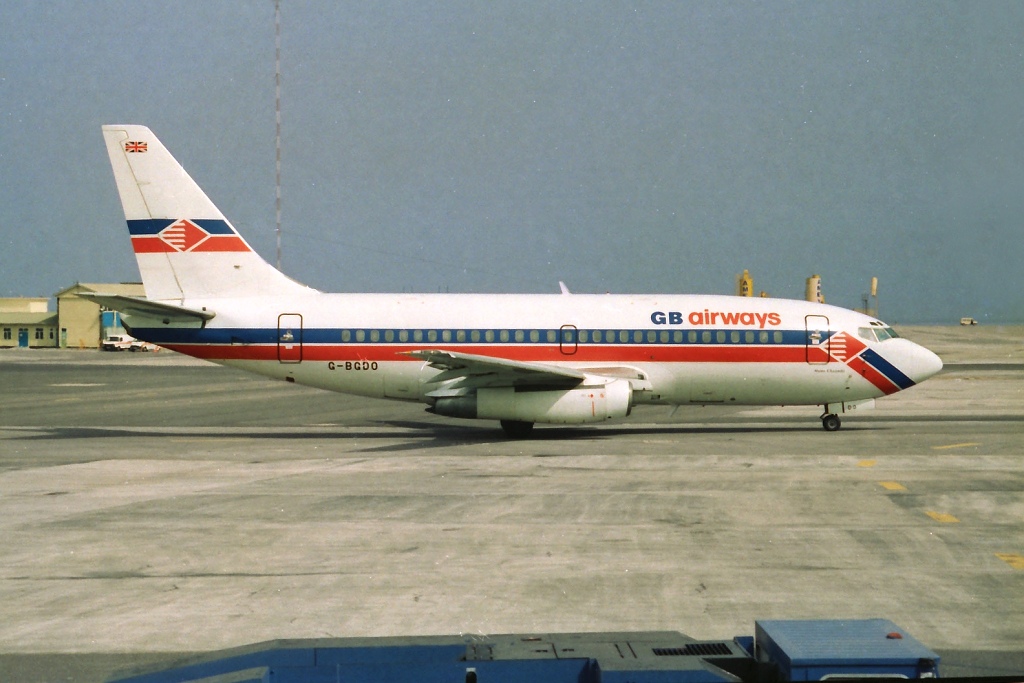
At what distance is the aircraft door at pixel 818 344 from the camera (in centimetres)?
2606

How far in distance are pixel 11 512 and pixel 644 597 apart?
10.1 m

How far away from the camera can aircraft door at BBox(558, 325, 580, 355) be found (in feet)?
85.1

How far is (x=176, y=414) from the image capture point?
33.2 m

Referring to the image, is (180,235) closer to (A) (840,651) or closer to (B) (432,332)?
(B) (432,332)

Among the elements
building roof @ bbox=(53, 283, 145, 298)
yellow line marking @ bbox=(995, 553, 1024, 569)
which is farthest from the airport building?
yellow line marking @ bbox=(995, 553, 1024, 569)

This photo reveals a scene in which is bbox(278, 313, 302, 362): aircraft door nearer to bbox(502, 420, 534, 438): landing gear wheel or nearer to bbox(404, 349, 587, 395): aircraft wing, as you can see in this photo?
bbox(404, 349, 587, 395): aircraft wing

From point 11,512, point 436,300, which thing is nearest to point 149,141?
point 436,300

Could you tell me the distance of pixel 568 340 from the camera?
85.1ft

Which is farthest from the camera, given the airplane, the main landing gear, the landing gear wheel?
the main landing gear

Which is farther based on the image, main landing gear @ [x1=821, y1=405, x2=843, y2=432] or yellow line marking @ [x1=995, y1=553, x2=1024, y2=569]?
main landing gear @ [x1=821, y1=405, x2=843, y2=432]

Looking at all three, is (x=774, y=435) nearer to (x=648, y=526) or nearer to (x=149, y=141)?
(x=648, y=526)

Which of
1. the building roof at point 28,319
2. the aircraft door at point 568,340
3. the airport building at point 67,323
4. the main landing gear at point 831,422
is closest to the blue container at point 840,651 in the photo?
the aircraft door at point 568,340

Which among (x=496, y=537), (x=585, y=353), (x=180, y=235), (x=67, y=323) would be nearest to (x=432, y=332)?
(x=585, y=353)

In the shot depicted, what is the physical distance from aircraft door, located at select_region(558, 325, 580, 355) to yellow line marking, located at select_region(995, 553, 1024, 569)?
1491 centimetres
